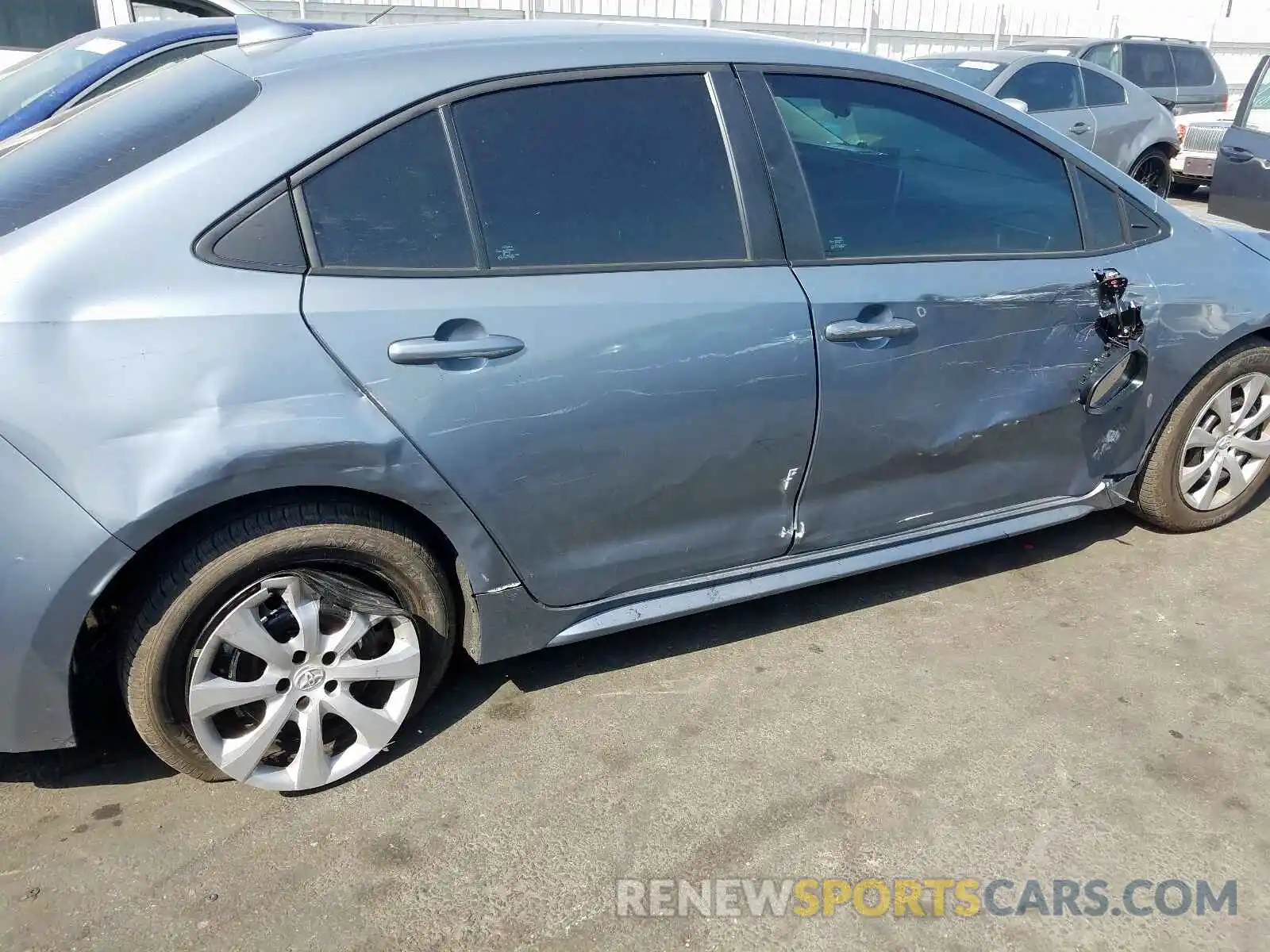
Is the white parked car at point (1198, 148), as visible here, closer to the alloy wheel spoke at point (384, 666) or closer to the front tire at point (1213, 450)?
the front tire at point (1213, 450)

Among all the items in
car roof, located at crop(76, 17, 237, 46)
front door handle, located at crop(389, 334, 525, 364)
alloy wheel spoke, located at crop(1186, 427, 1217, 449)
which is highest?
car roof, located at crop(76, 17, 237, 46)

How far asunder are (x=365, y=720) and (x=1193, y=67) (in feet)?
44.2

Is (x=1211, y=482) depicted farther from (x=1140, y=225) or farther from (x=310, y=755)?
(x=310, y=755)

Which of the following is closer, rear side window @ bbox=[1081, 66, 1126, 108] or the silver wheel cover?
the silver wheel cover

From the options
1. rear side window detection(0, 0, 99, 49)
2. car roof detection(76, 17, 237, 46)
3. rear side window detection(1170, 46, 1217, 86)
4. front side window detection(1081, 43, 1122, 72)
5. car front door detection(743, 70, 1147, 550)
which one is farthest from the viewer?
rear side window detection(1170, 46, 1217, 86)

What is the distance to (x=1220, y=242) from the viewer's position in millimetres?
3625

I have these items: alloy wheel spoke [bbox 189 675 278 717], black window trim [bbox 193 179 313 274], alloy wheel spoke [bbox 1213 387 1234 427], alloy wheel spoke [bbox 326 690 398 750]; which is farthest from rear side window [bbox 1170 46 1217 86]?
alloy wheel spoke [bbox 189 675 278 717]

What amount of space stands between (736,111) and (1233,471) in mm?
2468

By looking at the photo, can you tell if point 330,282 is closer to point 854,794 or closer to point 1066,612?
point 854,794

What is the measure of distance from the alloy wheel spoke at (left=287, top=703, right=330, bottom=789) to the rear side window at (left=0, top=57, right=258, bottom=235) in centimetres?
123

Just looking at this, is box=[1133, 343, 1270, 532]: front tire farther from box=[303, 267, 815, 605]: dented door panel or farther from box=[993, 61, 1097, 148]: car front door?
box=[993, 61, 1097, 148]: car front door

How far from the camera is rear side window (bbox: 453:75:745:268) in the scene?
95.0 inches

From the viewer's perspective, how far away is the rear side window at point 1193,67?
39.9 feet

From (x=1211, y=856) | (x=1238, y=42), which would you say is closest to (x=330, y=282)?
(x=1211, y=856)
